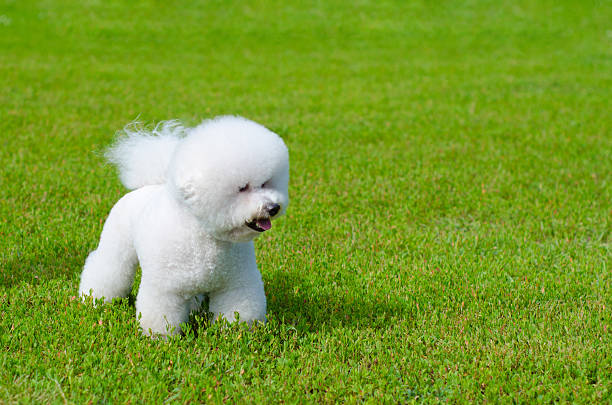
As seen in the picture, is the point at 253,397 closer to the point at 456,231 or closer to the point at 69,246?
the point at 69,246

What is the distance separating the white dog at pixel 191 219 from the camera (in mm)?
3109

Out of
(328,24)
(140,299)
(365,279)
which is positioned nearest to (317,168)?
(365,279)

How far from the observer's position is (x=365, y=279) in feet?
15.8

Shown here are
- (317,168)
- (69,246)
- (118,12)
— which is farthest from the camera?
(118,12)

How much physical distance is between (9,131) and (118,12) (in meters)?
14.3

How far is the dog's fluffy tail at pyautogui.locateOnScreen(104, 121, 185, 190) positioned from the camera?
4059 mm

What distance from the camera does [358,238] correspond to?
574cm

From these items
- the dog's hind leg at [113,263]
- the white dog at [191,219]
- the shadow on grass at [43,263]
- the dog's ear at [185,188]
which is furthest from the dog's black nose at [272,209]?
the shadow on grass at [43,263]

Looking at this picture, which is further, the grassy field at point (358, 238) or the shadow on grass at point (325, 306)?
the shadow on grass at point (325, 306)

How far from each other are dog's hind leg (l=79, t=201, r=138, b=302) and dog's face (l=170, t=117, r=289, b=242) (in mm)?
867

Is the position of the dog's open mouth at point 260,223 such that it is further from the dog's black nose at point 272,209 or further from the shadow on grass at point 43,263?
the shadow on grass at point 43,263

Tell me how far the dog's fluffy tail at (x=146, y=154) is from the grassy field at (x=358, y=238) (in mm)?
926

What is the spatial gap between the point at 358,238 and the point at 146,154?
7.79 feet

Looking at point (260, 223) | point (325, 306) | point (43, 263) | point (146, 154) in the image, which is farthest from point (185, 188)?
point (43, 263)
